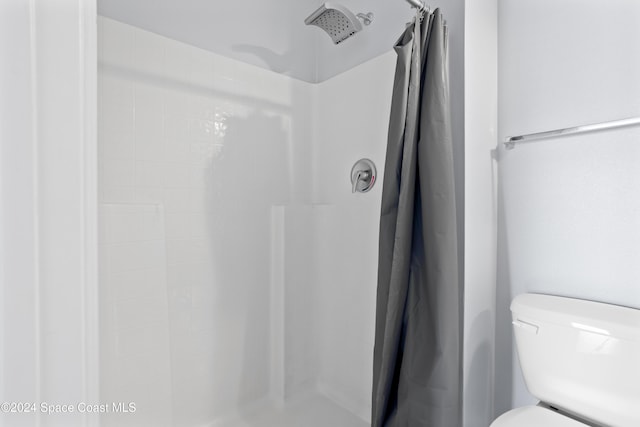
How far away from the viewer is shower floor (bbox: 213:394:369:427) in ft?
4.88

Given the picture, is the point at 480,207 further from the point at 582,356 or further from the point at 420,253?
the point at 582,356

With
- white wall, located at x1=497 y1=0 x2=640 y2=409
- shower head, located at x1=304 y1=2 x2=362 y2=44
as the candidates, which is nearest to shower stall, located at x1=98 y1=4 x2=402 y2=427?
shower head, located at x1=304 y1=2 x2=362 y2=44

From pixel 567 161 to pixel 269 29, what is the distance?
1450mm

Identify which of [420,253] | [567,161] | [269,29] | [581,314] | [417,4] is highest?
[269,29]

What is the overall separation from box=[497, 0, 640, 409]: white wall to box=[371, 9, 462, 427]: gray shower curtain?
297 millimetres

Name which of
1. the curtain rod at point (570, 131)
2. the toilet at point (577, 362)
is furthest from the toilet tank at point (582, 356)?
the curtain rod at point (570, 131)

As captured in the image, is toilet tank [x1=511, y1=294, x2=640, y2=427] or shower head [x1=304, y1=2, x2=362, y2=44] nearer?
toilet tank [x1=511, y1=294, x2=640, y2=427]

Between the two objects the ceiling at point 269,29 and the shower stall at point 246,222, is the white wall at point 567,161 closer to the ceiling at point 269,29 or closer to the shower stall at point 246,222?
the shower stall at point 246,222

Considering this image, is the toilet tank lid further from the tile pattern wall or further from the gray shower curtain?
the tile pattern wall

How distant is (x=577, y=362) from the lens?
89cm

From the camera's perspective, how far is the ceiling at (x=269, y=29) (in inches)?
51.6

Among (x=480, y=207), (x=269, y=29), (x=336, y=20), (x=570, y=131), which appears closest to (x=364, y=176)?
(x=480, y=207)

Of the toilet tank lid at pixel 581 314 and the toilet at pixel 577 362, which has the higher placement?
the toilet tank lid at pixel 581 314

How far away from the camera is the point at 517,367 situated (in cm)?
115
